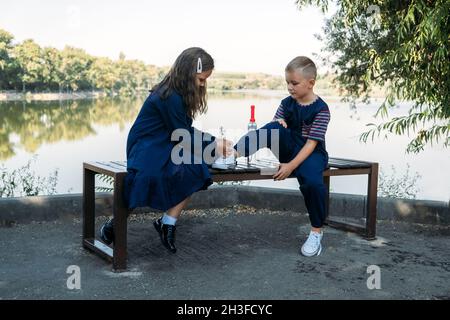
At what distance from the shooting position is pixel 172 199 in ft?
12.3

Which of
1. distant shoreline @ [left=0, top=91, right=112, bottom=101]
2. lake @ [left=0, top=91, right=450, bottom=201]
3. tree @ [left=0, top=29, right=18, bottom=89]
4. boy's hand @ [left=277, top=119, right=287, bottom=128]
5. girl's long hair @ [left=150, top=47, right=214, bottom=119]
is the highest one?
tree @ [left=0, top=29, right=18, bottom=89]

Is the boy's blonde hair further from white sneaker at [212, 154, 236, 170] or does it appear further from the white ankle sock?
the white ankle sock

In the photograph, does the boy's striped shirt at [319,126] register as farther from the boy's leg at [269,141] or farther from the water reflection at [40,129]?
the water reflection at [40,129]

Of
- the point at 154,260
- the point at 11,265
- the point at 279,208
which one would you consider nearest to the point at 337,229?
the point at 279,208

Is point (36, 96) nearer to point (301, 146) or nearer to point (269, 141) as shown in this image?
point (269, 141)

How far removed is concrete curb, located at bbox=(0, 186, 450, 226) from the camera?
4.91 meters

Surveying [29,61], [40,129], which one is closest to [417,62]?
[40,129]

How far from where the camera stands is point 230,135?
6.47 m

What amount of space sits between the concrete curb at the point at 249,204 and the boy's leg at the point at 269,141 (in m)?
1.35

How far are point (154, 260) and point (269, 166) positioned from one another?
102 cm

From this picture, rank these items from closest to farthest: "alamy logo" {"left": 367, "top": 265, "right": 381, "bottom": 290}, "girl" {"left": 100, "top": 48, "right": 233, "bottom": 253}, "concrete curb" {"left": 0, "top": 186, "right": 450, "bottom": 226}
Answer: "alamy logo" {"left": 367, "top": 265, "right": 381, "bottom": 290} < "girl" {"left": 100, "top": 48, "right": 233, "bottom": 253} < "concrete curb" {"left": 0, "top": 186, "right": 450, "bottom": 226}

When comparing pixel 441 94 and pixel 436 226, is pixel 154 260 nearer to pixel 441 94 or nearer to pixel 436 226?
pixel 436 226

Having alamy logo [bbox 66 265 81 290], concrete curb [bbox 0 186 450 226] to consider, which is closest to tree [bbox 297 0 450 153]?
concrete curb [bbox 0 186 450 226]

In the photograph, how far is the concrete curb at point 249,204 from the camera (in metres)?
4.91
